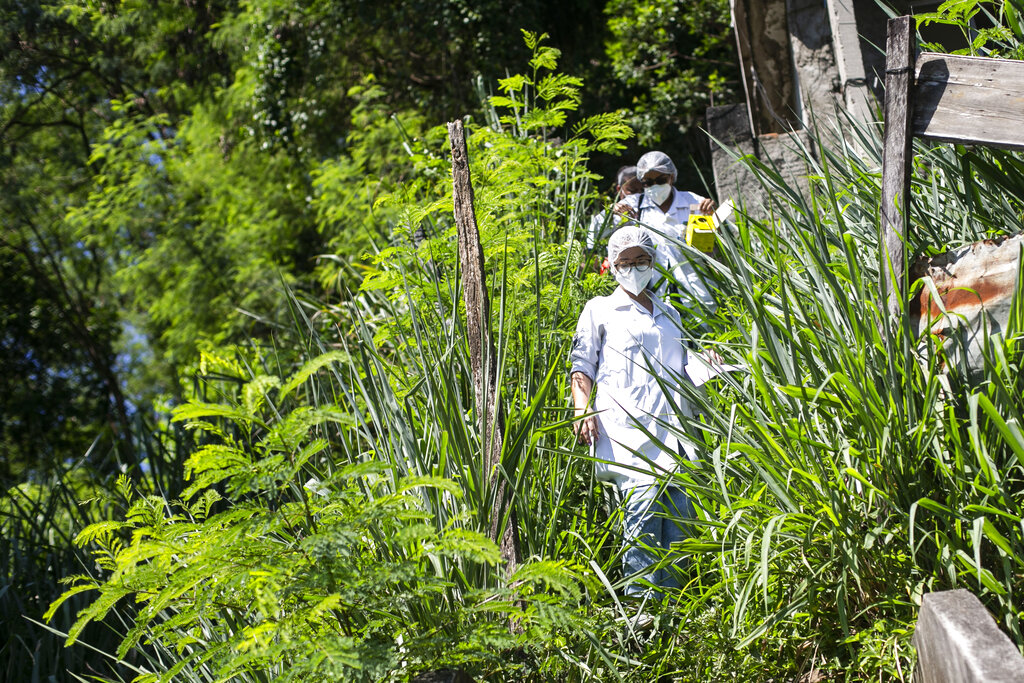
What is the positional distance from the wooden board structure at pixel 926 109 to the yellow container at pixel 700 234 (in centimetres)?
83

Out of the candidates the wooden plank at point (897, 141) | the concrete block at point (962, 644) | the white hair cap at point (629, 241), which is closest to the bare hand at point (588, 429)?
the white hair cap at point (629, 241)

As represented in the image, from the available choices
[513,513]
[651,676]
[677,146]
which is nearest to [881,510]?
[651,676]

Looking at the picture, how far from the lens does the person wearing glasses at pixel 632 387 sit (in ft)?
10.5

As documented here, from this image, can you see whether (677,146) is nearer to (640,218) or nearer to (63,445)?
(640,218)

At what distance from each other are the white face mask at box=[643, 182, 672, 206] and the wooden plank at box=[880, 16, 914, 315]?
2.39 meters

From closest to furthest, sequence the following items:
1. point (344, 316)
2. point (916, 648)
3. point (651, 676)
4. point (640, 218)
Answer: point (916, 648)
point (651, 676)
point (640, 218)
point (344, 316)

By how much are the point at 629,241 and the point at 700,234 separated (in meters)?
0.27

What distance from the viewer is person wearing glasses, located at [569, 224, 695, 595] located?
3213mm

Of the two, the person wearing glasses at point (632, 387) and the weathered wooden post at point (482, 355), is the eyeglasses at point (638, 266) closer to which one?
the person wearing glasses at point (632, 387)

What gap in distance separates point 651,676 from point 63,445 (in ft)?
46.8

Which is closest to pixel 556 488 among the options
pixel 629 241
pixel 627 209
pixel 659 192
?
pixel 629 241

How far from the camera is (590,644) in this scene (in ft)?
8.71

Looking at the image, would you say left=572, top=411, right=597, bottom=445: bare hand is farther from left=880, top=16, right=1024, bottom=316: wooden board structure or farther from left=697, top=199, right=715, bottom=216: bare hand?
left=697, top=199, right=715, bottom=216: bare hand

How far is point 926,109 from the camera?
104 inches
